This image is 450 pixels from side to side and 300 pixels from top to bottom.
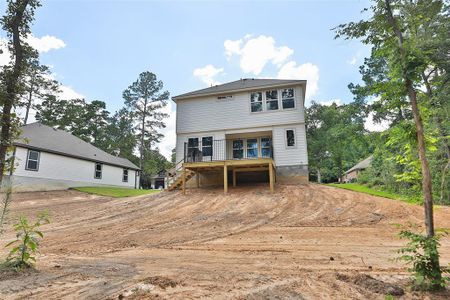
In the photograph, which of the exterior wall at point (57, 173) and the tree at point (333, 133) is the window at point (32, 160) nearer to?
the exterior wall at point (57, 173)

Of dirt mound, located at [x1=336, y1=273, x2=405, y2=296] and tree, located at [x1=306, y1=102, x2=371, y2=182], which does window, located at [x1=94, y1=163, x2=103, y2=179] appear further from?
dirt mound, located at [x1=336, y1=273, x2=405, y2=296]

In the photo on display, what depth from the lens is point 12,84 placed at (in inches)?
189

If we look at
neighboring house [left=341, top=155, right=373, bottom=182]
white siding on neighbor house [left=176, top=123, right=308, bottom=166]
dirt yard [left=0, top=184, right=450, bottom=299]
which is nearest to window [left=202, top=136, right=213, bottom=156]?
white siding on neighbor house [left=176, top=123, right=308, bottom=166]

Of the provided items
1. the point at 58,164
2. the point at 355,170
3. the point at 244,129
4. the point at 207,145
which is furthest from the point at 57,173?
the point at 355,170

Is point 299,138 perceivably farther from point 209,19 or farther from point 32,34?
point 32,34

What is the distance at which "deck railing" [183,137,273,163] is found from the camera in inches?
631

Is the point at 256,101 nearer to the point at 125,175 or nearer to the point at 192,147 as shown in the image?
the point at 192,147

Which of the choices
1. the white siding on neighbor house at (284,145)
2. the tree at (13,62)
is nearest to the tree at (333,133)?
the white siding on neighbor house at (284,145)

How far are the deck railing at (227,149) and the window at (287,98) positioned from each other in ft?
7.70

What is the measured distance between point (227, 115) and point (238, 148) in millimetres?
2234

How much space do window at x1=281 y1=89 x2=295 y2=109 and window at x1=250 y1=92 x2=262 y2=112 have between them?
55.1 inches

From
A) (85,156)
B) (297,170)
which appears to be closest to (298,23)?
(297,170)

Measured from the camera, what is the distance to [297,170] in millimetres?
14922

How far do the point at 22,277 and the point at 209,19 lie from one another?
1430 cm
